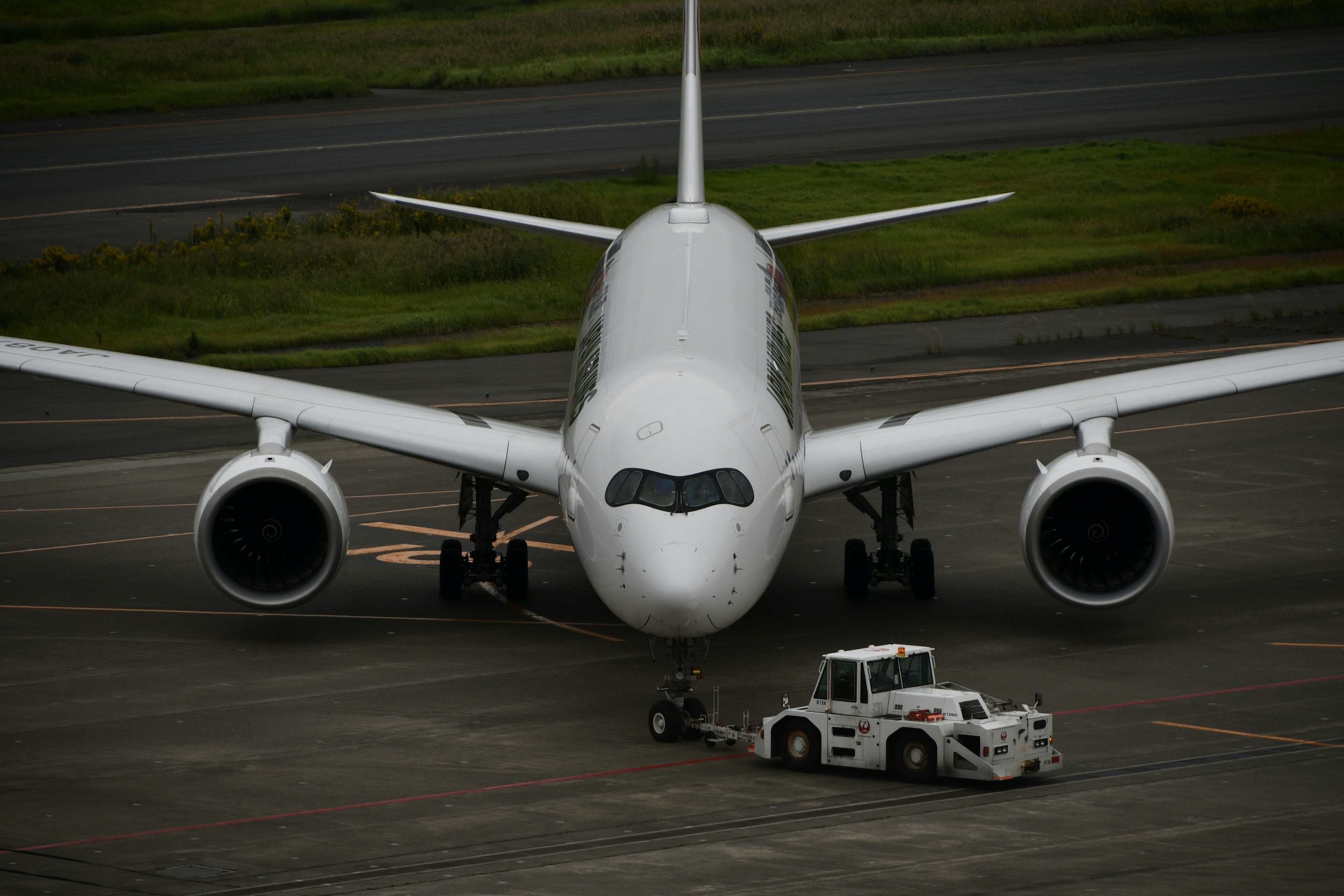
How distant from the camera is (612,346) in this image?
27047 mm

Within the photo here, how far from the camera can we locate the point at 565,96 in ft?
318

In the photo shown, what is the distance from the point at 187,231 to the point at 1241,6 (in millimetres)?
68575

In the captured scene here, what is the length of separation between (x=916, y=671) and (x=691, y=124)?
14615mm

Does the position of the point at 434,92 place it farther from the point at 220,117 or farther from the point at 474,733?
the point at 474,733

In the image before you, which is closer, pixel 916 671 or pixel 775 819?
pixel 775 819

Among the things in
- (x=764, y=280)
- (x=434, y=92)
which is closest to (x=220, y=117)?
(x=434, y=92)

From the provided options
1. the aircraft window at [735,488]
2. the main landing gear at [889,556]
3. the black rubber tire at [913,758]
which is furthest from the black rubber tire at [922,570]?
the black rubber tire at [913,758]

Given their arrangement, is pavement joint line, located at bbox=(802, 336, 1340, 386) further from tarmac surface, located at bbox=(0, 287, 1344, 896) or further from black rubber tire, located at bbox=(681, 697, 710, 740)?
black rubber tire, located at bbox=(681, 697, 710, 740)

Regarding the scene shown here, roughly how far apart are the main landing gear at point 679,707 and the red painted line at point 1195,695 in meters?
4.49

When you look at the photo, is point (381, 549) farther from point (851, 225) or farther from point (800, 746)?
point (800, 746)

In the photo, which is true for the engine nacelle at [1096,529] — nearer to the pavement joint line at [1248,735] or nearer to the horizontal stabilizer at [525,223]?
the pavement joint line at [1248,735]

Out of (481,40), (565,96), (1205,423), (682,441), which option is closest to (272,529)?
(682,441)

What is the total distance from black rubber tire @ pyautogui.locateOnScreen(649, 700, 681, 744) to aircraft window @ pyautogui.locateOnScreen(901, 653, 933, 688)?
2.81 metres

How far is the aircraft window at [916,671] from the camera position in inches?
867
